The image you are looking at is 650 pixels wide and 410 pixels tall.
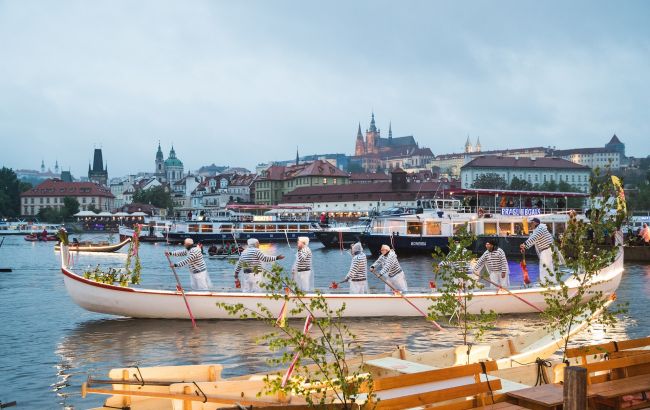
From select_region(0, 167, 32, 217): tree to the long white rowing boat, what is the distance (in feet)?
468

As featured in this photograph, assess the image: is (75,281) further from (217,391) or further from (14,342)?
(217,391)

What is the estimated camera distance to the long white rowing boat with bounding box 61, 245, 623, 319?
20.4 metres

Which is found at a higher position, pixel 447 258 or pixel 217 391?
pixel 447 258

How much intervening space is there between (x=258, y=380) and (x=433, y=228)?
163 ft

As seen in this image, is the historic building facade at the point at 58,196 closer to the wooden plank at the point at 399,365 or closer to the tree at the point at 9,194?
the tree at the point at 9,194

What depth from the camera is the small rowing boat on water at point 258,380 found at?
852 cm

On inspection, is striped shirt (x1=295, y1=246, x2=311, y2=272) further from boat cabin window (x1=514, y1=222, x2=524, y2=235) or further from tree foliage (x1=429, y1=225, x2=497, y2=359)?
boat cabin window (x1=514, y1=222, x2=524, y2=235)

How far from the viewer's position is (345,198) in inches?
5399

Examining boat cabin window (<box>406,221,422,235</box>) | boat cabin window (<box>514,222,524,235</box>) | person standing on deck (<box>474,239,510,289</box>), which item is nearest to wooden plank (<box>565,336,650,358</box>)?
person standing on deck (<box>474,239,510,289</box>)

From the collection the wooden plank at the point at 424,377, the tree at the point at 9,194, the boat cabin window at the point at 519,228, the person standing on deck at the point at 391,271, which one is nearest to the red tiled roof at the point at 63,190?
the tree at the point at 9,194

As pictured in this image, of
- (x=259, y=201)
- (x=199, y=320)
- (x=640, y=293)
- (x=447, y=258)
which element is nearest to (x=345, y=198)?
(x=259, y=201)

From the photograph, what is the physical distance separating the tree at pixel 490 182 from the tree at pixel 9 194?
10544 centimetres

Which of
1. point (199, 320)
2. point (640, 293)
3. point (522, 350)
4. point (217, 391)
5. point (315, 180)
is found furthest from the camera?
point (315, 180)

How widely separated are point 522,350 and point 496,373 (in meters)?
3.28
